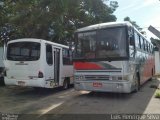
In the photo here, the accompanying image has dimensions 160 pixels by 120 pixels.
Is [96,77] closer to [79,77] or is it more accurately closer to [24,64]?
[79,77]

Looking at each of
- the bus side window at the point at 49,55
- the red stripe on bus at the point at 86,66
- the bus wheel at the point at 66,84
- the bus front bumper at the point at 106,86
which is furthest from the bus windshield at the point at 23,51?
the bus wheel at the point at 66,84

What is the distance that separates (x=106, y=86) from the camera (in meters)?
12.6

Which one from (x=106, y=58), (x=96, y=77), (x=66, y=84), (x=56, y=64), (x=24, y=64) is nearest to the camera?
(x=106, y=58)

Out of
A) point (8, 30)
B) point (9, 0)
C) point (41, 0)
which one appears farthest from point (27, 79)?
point (8, 30)

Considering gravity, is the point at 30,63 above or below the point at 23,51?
below

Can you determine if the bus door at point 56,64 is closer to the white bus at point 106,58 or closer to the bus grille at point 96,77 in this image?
the white bus at point 106,58

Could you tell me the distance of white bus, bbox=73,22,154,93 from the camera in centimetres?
1225

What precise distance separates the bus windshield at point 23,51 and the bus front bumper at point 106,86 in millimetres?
2636

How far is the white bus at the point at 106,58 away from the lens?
12.2 meters

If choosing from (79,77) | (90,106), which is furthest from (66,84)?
(90,106)

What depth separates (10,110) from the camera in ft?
34.9

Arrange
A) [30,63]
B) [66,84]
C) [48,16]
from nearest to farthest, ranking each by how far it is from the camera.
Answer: [30,63] < [66,84] < [48,16]

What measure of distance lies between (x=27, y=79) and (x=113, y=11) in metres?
18.2

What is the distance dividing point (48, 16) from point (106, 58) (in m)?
7.98
